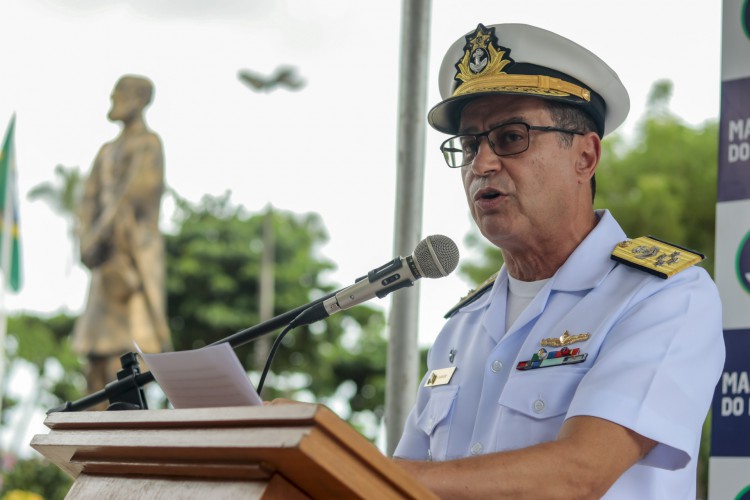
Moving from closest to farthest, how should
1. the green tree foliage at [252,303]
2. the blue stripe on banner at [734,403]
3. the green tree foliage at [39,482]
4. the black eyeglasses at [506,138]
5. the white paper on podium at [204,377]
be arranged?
1. the white paper on podium at [204,377]
2. the black eyeglasses at [506,138]
3. the blue stripe on banner at [734,403]
4. the green tree foliage at [39,482]
5. the green tree foliage at [252,303]

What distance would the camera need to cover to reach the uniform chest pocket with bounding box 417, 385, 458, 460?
2260mm

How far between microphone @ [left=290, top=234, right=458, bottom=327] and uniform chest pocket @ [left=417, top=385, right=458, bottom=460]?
41 centimetres

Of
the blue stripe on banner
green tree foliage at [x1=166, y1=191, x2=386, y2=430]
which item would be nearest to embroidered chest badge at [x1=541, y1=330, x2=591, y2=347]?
the blue stripe on banner

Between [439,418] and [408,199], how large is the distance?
1.23m

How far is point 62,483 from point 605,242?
9.23 meters

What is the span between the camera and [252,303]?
1113 inches

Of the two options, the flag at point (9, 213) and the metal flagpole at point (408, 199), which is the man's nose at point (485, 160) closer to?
the metal flagpole at point (408, 199)

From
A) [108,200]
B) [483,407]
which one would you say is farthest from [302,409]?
[108,200]

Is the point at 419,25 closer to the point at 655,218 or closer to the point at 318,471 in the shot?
the point at 318,471

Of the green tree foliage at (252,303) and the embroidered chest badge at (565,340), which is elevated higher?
the embroidered chest badge at (565,340)

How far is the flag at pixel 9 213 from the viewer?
10805 mm

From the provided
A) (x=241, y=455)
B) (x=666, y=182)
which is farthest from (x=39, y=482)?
(x=666, y=182)

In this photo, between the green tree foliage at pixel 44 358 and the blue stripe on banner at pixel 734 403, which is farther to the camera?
the green tree foliage at pixel 44 358

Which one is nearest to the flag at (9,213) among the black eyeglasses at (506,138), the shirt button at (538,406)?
the black eyeglasses at (506,138)
